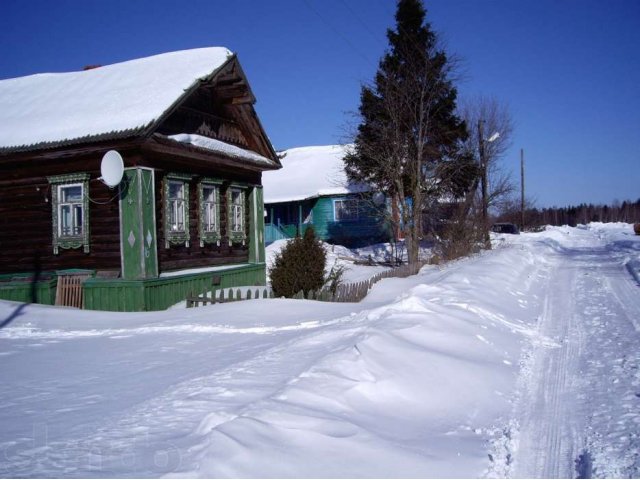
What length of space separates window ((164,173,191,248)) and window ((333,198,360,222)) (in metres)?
18.5

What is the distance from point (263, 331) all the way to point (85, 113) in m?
8.61

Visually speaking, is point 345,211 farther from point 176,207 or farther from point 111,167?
point 111,167

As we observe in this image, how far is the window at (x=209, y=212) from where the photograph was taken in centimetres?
1411

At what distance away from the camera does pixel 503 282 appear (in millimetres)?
12852

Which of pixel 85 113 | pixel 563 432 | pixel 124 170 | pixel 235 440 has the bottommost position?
pixel 563 432

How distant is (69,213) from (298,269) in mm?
6321

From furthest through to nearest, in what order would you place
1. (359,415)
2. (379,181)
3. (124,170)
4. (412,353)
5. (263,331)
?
(379,181), (124,170), (263,331), (412,353), (359,415)

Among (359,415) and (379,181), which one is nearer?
(359,415)

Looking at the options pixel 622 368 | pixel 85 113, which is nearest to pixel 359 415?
pixel 622 368

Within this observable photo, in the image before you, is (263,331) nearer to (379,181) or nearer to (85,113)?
(85,113)

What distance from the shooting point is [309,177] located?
34781mm

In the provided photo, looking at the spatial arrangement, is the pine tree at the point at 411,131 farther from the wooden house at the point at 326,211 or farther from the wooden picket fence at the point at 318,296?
the wooden picket fence at the point at 318,296

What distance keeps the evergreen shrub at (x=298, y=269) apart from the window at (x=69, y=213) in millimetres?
5026

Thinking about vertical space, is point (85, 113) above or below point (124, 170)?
above
